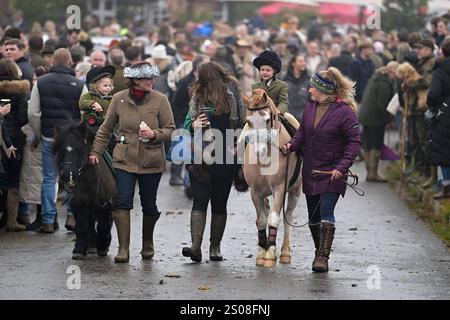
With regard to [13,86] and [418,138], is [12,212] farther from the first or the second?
[418,138]

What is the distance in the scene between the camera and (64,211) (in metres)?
19.3

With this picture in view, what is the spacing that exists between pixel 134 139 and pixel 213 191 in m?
0.94

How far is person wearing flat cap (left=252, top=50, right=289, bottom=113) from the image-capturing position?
14805 millimetres

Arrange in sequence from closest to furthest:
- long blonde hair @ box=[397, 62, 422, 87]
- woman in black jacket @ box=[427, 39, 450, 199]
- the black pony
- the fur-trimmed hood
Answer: the black pony, the fur-trimmed hood, woman in black jacket @ box=[427, 39, 450, 199], long blonde hair @ box=[397, 62, 422, 87]

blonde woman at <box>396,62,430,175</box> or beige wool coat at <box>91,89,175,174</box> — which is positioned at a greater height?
beige wool coat at <box>91,89,175,174</box>

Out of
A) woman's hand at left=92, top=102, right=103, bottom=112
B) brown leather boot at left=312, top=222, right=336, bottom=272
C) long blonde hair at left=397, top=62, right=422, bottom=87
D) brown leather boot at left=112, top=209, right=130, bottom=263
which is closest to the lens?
brown leather boot at left=312, top=222, right=336, bottom=272

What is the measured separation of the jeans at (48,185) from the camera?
17.0m

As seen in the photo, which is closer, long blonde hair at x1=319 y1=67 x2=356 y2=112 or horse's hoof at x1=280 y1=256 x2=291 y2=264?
long blonde hair at x1=319 y1=67 x2=356 y2=112

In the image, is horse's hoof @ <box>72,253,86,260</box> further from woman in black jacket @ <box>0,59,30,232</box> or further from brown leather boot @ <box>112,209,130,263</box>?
woman in black jacket @ <box>0,59,30,232</box>

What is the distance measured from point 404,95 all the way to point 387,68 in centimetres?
198

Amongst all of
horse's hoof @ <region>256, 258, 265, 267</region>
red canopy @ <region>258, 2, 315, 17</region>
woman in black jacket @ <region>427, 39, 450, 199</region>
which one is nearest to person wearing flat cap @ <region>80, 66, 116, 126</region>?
horse's hoof @ <region>256, 258, 265, 267</region>

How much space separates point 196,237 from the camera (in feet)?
47.5

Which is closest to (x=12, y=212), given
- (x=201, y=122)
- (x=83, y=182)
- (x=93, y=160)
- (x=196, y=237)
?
(x=83, y=182)

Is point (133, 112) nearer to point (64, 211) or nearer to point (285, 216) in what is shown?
point (285, 216)
